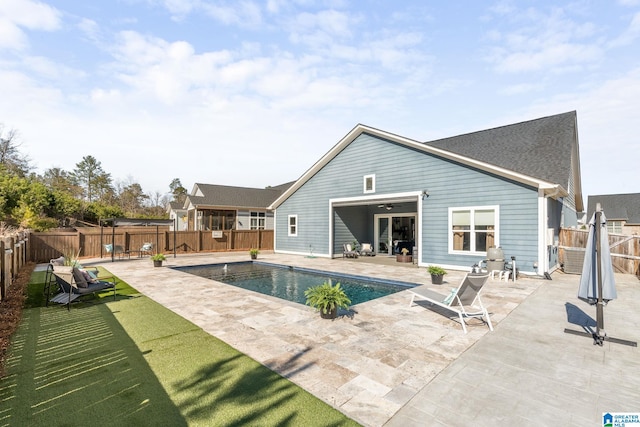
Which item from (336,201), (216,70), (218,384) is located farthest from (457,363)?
(216,70)

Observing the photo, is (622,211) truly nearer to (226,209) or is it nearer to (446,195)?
(446,195)

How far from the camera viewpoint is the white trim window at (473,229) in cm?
1080

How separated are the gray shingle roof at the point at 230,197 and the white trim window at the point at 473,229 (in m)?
17.9

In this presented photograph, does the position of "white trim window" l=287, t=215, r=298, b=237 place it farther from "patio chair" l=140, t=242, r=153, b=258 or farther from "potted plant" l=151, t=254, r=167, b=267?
"patio chair" l=140, t=242, r=153, b=258

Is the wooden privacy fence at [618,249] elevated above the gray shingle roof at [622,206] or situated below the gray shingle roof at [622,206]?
below

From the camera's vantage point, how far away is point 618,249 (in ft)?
39.5

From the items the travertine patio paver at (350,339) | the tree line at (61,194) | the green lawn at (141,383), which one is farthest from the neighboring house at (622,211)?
the tree line at (61,194)

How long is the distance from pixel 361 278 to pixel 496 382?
7.11m

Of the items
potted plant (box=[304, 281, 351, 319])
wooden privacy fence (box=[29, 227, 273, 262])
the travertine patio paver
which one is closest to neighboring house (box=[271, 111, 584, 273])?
the travertine patio paver

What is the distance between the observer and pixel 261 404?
2.97 m

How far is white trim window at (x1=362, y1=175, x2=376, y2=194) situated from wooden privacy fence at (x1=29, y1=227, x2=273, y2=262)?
10.5m

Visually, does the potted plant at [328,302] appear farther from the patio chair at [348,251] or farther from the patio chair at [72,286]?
the patio chair at [348,251]

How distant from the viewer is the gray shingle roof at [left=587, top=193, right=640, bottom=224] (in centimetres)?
3644

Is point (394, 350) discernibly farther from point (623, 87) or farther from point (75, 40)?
point (623, 87)
